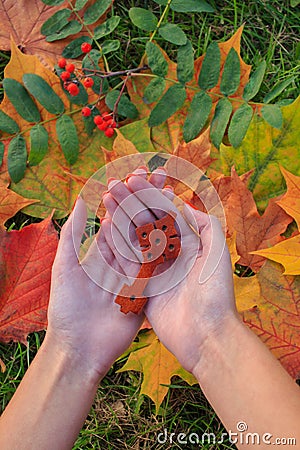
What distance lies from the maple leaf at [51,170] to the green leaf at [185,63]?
0.35 metres

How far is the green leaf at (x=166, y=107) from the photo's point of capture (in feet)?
6.10

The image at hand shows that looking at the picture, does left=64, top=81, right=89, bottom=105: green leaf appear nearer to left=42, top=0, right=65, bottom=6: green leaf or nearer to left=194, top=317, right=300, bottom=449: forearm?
left=42, top=0, right=65, bottom=6: green leaf

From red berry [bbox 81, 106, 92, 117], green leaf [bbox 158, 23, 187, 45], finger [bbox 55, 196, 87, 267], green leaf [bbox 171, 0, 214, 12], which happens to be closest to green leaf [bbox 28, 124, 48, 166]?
red berry [bbox 81, 106, 92, 117]

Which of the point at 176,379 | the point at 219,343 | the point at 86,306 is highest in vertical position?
the point at 86,306

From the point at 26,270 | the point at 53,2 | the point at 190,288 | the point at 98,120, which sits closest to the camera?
the point at 190,288

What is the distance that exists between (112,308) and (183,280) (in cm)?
21

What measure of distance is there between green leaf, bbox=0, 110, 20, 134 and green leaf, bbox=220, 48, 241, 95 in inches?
29.9

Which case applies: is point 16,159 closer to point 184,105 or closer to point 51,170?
point 51,170

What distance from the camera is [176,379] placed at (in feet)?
6.09

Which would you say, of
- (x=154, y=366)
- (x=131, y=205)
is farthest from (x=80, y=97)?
(x=154, y=366)

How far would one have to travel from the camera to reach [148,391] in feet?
5.88

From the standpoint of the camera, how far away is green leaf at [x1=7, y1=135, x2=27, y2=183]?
1896 mm

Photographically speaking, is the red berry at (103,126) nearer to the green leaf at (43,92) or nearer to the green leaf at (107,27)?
the green leaf at (43,92)

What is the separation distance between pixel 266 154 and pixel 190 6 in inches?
27.0
